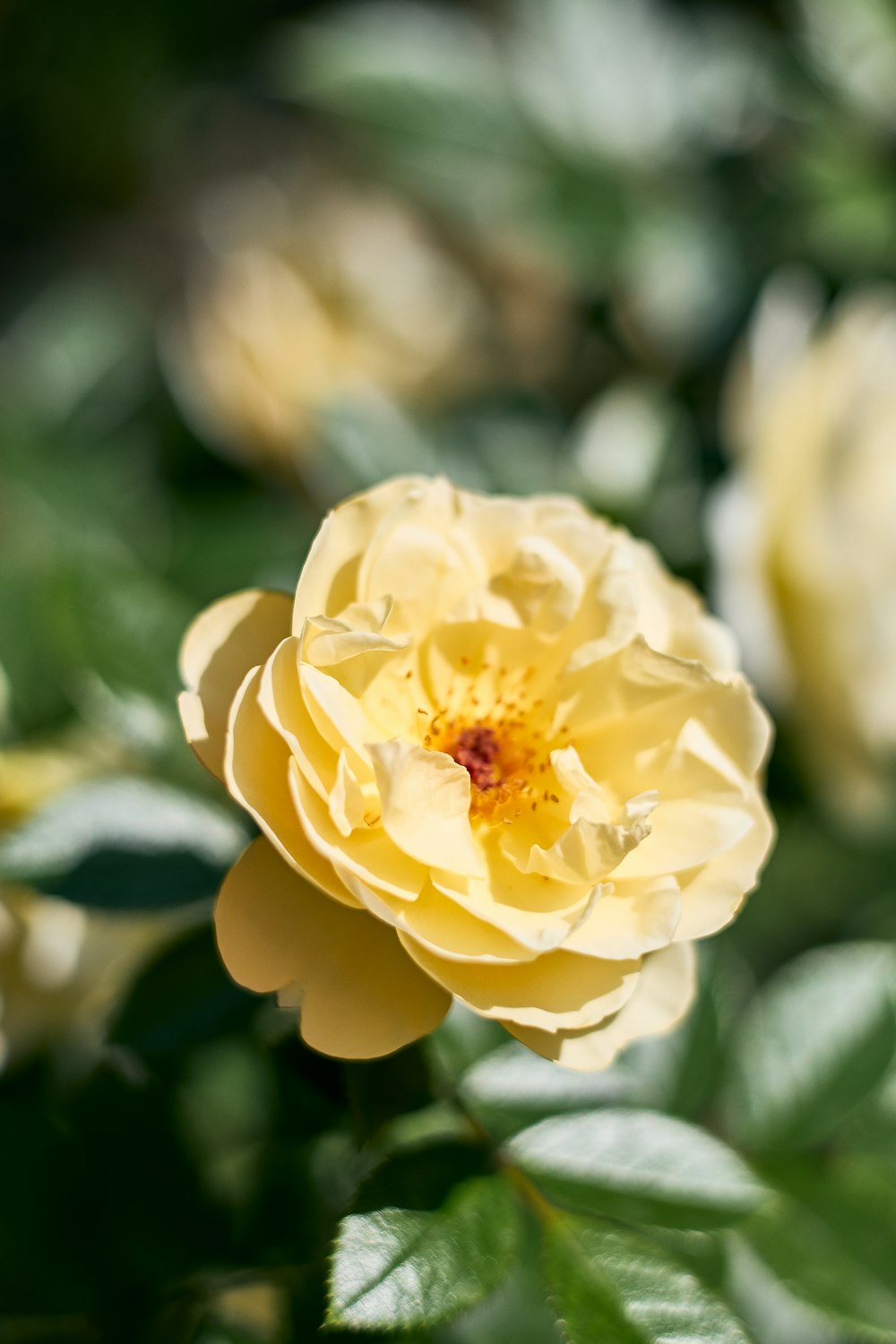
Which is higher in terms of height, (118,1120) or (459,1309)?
(459,1309)

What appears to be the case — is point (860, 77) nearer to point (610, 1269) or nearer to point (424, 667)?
point (424, 667)

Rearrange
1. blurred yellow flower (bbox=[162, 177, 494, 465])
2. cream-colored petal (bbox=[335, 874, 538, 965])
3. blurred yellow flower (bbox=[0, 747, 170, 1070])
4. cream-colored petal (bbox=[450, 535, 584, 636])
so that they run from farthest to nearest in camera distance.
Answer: blurred yellow flower (bbox=[162, 177, 494, 465]) → blurred yellow flower (bbox=[0, 747, 170, 1070]) → cream-colored petal (bbox=[450, 535, 584, 636]) → cream-colored petal (bbox=[335, 874, 538, 965])

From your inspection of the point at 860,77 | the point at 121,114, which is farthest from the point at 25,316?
the point at 121,114

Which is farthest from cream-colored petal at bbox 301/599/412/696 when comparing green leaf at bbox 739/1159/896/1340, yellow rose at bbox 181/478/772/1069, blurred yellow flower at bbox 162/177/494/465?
blurred yellow flower at bbox 162/177/494/465

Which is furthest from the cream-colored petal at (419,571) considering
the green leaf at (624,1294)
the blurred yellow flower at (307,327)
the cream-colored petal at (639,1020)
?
the blurred yellow flower at (307,327)

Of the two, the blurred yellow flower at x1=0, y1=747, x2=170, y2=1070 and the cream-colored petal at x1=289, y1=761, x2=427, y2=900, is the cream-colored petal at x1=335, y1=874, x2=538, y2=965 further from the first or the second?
the blurred yellow flower at x1=0, y1=747, x2=170, y2=1070

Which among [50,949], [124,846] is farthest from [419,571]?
[50,949]

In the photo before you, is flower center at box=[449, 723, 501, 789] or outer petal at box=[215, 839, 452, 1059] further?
flower center at box=[449, 723, 501, 789]

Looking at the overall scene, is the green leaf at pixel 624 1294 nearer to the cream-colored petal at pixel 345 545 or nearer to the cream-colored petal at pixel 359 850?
the cream-colored petal at pixel 359 850
